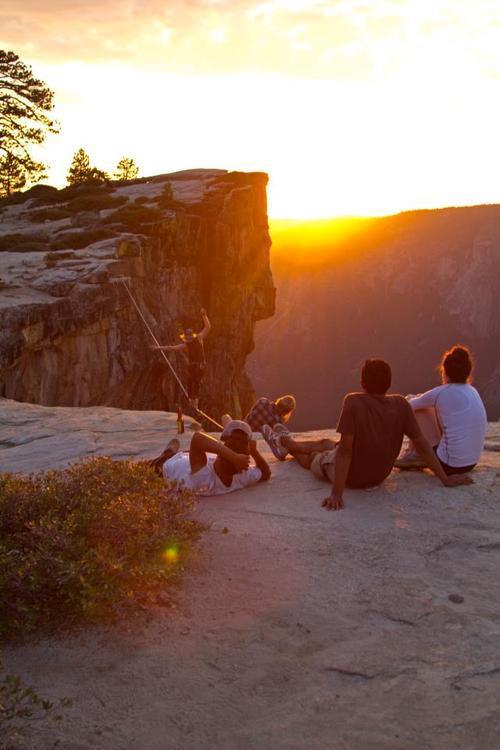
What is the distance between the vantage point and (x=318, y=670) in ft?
14.2

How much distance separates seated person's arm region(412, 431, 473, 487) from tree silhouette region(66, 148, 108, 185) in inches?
1659

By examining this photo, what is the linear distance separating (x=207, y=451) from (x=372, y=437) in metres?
1.57

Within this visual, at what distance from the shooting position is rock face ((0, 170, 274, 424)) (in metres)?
18.8

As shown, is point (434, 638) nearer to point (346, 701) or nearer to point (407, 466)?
point (346, 701)

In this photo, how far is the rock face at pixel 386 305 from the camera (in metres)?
92.4

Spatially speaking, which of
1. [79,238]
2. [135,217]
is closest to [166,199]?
[135,217]

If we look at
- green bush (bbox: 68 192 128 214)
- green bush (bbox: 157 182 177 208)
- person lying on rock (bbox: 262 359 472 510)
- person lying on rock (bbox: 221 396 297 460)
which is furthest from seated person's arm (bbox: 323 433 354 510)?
green bush (bbox: 68 192 128 214)

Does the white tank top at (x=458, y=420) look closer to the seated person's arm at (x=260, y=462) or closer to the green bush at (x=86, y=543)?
the seated person's arm at (x=260, y=462)

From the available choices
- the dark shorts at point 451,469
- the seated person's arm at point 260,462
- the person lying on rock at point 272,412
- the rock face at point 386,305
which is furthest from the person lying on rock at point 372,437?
the rock face at point 386,305

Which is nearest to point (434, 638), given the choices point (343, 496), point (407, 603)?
point (407, 603)

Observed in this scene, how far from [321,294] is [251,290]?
59748mm

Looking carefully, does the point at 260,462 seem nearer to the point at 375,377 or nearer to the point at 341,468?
the point at 341,468

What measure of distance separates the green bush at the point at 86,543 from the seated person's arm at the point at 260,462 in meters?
1.37

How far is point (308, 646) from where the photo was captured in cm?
458
